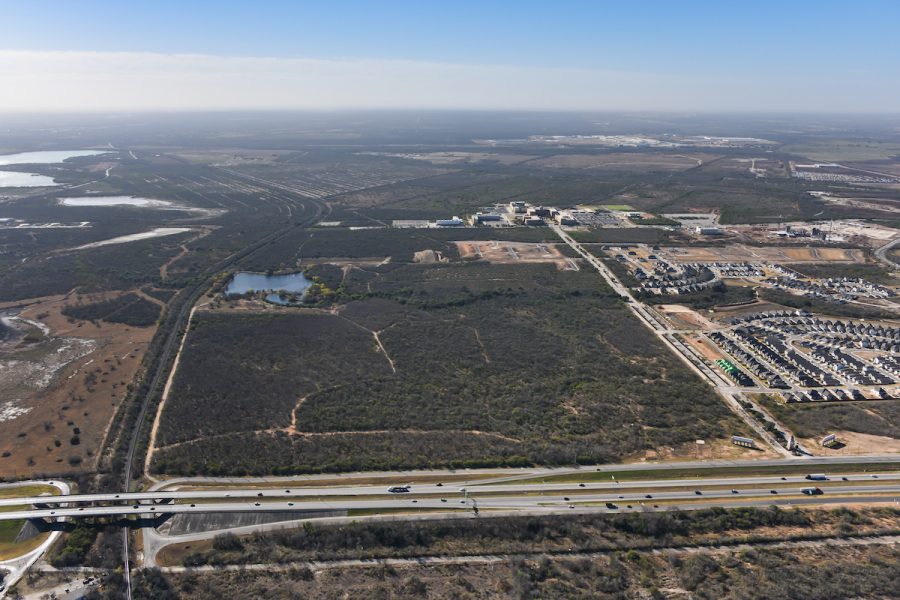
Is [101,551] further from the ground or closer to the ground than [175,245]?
closer to the ground

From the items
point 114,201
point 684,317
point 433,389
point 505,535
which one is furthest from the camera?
point 114,201

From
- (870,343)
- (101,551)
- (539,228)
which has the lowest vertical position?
(101,551)

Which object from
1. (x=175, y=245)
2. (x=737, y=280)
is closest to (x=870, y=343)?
(x=737, y=280)

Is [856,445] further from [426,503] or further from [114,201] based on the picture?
[114,201]

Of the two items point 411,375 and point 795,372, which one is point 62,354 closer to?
point 411,375

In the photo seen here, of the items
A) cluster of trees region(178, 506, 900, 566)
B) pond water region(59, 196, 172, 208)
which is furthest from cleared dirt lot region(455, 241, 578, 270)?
pond water region(59, 196, 172, 208)

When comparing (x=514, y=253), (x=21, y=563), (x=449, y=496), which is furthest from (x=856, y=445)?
(x=514, y=253)
